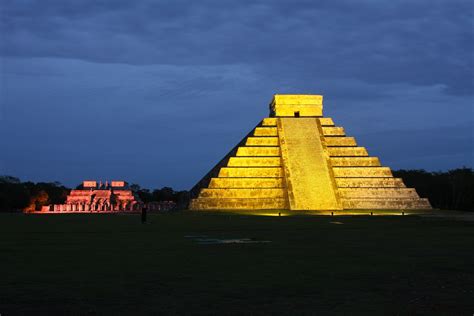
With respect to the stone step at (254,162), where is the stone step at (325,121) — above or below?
above

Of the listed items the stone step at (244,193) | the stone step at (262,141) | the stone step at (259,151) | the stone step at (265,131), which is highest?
the stone step at (265,131)

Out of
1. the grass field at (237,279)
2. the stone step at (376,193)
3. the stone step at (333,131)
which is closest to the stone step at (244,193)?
the stone step at (376,193)

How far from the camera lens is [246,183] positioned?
52.7 meters

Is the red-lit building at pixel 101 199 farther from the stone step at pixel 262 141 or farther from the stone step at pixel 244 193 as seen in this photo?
the stone step at pixel 244 193

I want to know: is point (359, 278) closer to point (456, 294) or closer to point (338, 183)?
point (456, 294)

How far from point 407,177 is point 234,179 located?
53.6 m

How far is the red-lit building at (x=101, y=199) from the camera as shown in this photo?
8681 cm

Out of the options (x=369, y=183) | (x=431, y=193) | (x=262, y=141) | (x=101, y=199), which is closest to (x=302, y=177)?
(x=262, y=141)

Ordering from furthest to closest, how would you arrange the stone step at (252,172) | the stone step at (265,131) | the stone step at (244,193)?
the stone step at (265,131), the stone step at (252,172), the stone step at (244,193)

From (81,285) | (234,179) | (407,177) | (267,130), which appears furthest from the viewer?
(407,177)

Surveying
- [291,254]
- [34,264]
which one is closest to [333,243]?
[291,254]

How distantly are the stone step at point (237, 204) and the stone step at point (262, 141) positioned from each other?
6.95 m

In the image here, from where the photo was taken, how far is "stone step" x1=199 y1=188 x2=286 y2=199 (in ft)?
169

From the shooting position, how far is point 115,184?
105 m
